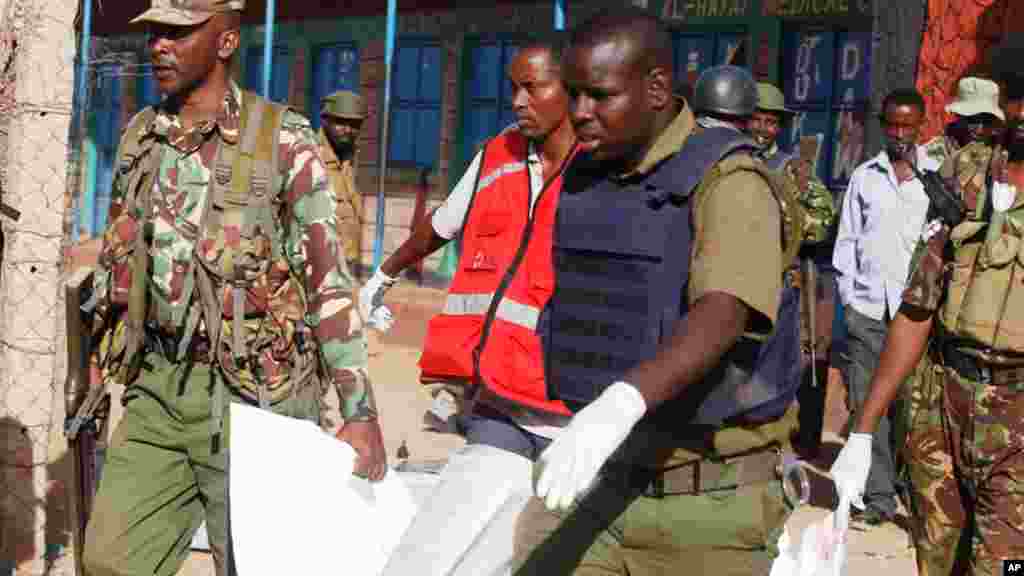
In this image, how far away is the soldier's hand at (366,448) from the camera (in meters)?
4.04

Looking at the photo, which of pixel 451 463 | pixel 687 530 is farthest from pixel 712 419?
pixel 451 463

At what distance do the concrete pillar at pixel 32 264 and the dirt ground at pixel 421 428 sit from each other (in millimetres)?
743

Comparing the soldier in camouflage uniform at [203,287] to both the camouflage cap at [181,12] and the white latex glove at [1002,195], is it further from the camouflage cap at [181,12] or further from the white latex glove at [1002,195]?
the white latex glove at [1002,195]

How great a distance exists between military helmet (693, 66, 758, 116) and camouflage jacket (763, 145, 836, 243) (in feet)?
4.73

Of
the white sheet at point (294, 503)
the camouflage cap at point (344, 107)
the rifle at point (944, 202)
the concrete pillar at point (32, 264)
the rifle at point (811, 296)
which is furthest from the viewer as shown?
the camouflage cap at point (344, 107)

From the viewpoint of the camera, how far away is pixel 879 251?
25.0 ft

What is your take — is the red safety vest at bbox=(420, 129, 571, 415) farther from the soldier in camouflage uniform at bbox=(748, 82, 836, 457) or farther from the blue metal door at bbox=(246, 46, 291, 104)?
the blue metal door at bbox=(246, 46, 291, 104)

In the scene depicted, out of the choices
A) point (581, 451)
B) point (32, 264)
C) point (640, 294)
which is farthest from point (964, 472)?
point (32, 264)

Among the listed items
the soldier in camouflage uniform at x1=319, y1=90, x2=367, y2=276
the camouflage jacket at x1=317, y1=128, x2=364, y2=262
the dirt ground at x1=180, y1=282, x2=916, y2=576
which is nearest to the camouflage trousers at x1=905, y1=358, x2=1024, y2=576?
the dirt ground at x1=180, y1=282, x2=916, y2=576

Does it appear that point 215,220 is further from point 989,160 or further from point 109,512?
point 989,160

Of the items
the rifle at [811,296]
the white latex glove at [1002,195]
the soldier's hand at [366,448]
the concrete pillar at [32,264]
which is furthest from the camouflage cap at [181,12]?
the rifle at [811,296]

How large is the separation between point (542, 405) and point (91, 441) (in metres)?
1.49

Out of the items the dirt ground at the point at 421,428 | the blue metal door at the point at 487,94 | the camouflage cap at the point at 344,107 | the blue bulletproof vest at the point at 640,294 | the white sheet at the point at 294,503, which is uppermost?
the blue metal door at the point at 487,94

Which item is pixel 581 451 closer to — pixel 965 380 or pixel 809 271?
pixel 965 380
